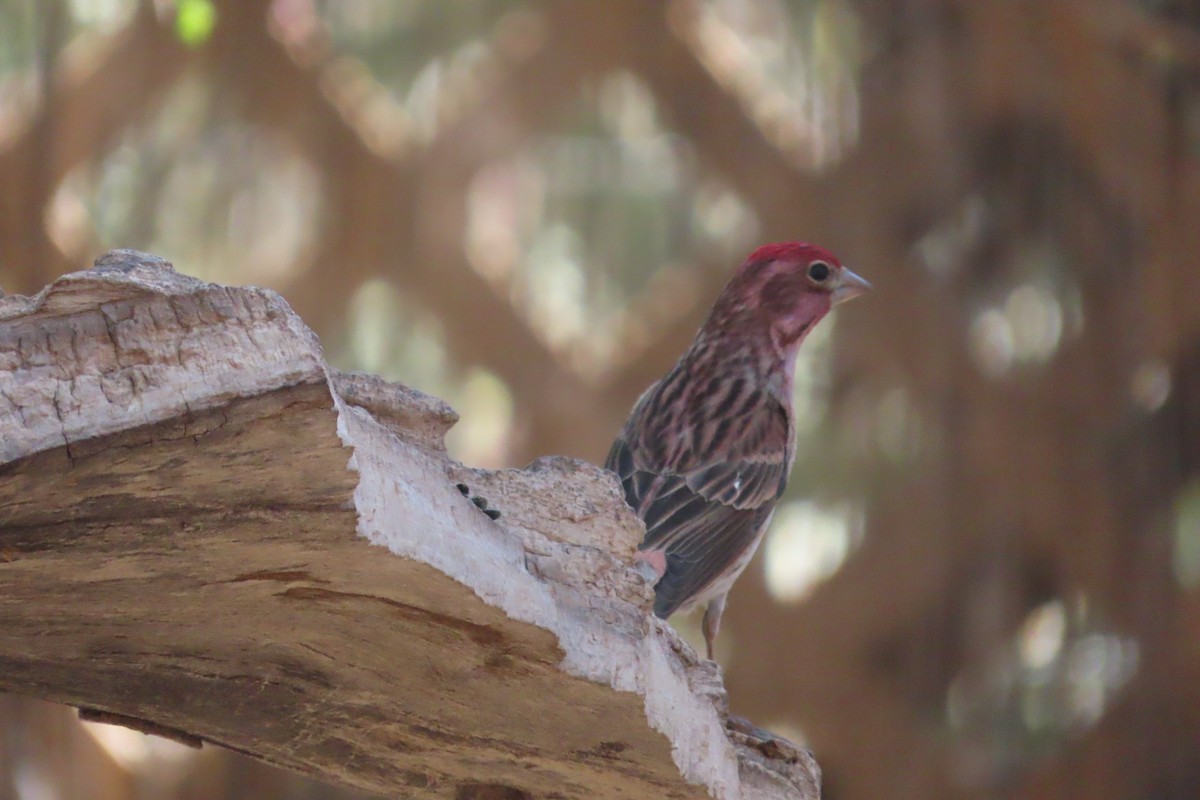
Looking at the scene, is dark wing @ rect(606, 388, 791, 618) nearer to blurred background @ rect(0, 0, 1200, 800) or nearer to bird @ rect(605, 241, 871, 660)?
bird @ rect(605, 241, 871, 660)

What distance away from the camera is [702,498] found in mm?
1507

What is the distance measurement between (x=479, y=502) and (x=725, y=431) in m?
0.88

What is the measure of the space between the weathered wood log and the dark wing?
0.49 meters

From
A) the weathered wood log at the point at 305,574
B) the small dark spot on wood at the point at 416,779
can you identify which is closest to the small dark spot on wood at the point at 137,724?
the weathered wood log at the point at 305,574

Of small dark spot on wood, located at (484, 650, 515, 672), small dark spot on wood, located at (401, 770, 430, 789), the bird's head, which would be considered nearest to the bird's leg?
the bird's head

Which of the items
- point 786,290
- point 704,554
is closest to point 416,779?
point 704,554

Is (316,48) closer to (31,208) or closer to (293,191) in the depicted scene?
(293,191)

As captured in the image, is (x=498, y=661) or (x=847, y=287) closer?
(x=498, y=661)

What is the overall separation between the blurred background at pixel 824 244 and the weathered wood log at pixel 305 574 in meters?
1.02

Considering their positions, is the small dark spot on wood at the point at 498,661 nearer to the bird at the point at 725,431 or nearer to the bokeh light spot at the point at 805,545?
the bird at the point at 725,431

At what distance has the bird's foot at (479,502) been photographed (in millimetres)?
708

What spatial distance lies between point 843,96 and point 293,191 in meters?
0.71

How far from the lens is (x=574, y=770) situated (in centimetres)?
82

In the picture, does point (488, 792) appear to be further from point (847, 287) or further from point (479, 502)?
point (847, 287)
